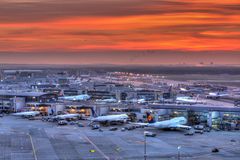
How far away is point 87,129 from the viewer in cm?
5409

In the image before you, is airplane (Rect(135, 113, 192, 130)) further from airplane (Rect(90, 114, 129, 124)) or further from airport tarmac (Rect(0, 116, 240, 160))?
airplane (Rect(90, 114, 129, 124))

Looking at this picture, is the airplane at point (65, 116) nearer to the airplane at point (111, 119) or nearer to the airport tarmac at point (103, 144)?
the airplane at point (111, 119)

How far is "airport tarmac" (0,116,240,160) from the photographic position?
38472mm

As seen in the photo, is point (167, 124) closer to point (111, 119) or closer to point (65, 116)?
point (111, 119)

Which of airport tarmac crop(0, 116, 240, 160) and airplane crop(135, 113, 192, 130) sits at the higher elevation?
airplane crop(135, 113, 192, 130)

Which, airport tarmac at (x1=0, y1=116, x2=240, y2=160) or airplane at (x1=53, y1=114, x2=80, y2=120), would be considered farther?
airplane at (x1=53, y1=114, x2=80, y2=120)

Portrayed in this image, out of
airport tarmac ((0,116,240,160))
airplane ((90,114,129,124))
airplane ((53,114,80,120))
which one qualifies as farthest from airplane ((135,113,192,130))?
airplane ((53,114,80,120))

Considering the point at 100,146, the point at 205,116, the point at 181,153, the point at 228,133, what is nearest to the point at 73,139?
the point at 100,146

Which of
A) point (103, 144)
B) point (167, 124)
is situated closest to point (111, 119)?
point (167, 124)

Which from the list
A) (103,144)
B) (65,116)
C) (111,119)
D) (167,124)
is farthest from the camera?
(65,116)

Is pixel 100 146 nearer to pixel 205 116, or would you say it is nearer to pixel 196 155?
pixel 196 155

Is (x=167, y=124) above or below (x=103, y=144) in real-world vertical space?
above

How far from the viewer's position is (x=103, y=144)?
43688mm

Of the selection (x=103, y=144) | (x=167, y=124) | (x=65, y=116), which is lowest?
(x=103, y=144)
